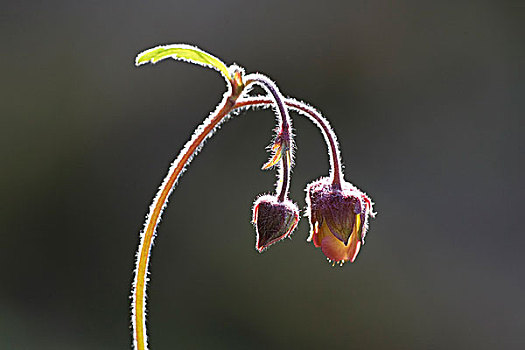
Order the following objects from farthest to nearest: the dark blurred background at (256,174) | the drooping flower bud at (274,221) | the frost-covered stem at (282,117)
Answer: the dark blurred background at (256,174) → the drooping flower bud at (274,221) → the frost-covered stem at (282,117)

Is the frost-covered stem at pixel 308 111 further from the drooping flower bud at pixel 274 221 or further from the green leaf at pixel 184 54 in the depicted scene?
the drooping flower bud at pixel 274 221

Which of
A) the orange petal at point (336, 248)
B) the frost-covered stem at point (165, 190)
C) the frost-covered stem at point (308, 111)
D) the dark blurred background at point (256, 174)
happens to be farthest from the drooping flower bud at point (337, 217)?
the dark blurred background at point (256, 174)

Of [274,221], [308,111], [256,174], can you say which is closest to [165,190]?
[274,221]

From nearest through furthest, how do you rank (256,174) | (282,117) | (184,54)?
(282,117) < (184,54) < (256,174)

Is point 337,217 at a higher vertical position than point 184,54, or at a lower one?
lower

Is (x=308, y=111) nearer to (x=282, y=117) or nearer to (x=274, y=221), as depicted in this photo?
(x=282, y=117)

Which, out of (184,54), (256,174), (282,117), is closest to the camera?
(282,117)

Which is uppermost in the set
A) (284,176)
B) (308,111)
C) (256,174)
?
(256,174)

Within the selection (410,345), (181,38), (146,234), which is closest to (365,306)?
(410,345)
